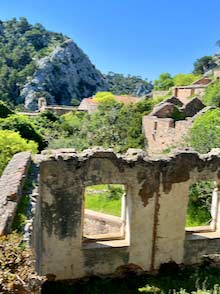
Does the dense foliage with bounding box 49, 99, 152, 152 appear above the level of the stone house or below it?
below

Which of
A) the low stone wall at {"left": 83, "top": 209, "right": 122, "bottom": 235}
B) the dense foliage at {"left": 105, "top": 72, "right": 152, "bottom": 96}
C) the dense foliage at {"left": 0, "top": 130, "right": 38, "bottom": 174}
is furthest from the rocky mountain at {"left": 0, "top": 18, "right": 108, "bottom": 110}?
the low stone wall at {"left": 83, "top": 209, "right": 122, "bottom": 235}

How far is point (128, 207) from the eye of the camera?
11.7 metres

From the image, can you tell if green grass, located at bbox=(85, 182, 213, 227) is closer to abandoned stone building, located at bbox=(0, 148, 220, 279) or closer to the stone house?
abandoned stone building, located at bbox=(0, 148, 220, 279)

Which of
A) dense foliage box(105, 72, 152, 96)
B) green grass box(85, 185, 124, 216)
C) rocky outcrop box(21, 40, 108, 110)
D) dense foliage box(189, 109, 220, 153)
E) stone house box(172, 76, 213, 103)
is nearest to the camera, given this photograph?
dense foliage box(189, 109, 220, 153)

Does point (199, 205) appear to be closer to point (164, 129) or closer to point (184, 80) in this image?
point (164, 129)

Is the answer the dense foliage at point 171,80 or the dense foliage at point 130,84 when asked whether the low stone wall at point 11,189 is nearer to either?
the dense foliage at point 171,80

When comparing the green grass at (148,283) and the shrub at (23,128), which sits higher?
the shrub at (23,128)

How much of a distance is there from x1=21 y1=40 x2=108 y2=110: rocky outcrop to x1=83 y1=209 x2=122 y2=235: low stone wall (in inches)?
2659

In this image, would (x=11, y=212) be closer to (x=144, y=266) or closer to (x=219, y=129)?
(x=144, y=266)

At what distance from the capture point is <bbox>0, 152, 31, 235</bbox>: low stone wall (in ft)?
20.6

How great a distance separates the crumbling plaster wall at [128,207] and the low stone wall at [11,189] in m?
1.31

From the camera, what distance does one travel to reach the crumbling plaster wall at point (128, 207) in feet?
36.1

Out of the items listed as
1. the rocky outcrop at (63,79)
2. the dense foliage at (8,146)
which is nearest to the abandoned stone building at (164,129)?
the dense foliage at (8,146)

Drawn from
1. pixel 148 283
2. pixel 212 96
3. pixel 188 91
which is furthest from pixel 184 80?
pixel 148 283
